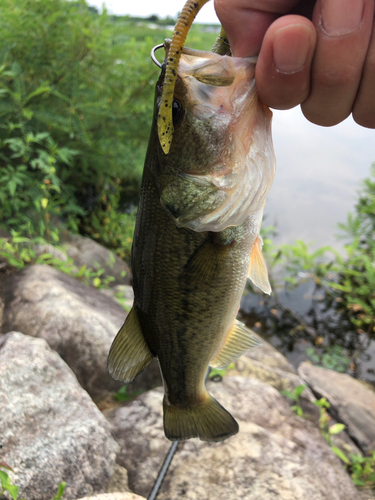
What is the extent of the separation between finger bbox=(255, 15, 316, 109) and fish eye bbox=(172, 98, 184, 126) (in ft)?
0.74

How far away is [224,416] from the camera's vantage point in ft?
4.93

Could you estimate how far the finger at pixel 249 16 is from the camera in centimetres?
84

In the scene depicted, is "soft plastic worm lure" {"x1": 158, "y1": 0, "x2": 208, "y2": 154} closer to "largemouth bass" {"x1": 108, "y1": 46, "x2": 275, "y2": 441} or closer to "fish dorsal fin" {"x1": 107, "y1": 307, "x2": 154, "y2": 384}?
"largemouth bass" {"x1": 108, "y1": 46, "x2": 275, "y2": 441}

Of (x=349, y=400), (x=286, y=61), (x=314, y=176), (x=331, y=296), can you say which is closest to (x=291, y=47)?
(x=286, y=61)

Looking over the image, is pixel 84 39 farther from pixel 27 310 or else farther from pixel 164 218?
pixel 164 218

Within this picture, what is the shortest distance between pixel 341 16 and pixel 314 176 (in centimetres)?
780

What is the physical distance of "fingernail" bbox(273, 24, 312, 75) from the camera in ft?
2.55

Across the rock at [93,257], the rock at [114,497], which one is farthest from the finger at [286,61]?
the rock at [93,257]

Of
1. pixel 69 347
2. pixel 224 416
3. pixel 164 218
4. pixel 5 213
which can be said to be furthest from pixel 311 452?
pixel 5 213

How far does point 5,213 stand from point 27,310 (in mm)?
1554

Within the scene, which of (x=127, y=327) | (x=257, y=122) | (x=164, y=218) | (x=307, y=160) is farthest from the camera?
(x=307, y=160)

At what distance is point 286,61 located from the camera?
0.80 m

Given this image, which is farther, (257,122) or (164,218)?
(164,218)

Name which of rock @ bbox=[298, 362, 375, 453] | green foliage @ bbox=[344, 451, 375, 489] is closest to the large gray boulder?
green foliage @ bbox=[344, 451, 375, 489]
